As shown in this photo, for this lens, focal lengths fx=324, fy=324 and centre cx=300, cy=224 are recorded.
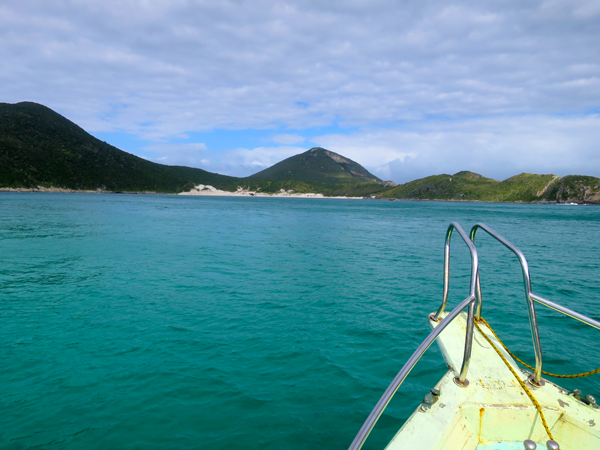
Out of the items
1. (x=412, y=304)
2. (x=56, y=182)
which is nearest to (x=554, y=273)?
(x=412, y=304)

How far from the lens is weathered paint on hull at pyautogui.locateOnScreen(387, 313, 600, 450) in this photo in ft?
11.9

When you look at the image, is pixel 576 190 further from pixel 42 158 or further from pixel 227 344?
pixel 42 158

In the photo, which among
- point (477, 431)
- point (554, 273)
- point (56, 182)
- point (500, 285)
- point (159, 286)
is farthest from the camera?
point (56, 182)

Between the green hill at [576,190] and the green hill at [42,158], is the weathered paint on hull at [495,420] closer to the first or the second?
the green hill at [42,158]

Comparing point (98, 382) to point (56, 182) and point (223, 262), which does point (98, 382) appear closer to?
point (223, 262)

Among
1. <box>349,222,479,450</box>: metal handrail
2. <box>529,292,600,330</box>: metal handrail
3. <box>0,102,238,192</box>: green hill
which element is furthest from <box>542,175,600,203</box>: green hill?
<box>0,102,238,192</box>: green hill

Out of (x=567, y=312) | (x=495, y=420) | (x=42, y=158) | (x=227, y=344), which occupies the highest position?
(x=42, y=158)

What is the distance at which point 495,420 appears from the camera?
4.01 meters

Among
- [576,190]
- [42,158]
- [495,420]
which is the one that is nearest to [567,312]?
[495,420]

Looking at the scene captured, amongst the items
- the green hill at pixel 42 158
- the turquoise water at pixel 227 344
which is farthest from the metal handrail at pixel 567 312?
the green hill at pixel 42 158

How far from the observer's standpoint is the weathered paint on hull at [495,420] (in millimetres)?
3629

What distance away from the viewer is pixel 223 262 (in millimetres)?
19109

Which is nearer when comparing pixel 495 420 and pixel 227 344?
pixel 495 420

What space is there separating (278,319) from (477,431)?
24.2 ft
